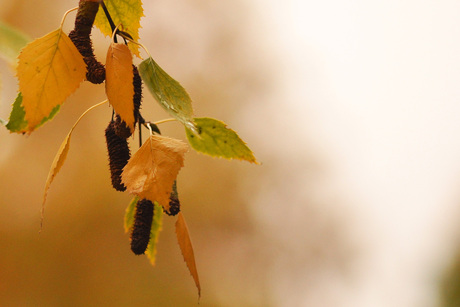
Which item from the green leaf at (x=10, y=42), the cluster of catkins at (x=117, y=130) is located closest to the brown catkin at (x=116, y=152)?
the cluster of catkins at (x=117, y=130)

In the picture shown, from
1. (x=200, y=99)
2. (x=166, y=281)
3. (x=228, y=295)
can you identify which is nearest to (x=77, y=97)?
(x=200, y=99)

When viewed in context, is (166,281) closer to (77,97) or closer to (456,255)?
(77,97)

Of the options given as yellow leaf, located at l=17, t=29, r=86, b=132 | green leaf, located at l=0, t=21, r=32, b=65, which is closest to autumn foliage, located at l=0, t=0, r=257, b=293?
yellow leaf, located at l=17, t=29, r=86, b=132

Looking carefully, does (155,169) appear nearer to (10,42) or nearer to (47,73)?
(47,73)

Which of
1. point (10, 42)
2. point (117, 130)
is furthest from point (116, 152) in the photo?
point (10, 42)

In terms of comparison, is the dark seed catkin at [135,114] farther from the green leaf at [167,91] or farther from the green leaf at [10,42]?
the green leaf at [10,42]

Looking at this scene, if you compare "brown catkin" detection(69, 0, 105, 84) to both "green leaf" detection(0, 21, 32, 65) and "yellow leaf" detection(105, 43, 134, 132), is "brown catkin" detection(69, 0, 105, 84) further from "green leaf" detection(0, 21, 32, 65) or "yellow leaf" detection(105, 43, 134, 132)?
"green leaf" detection(0, 21, 32, 65)
